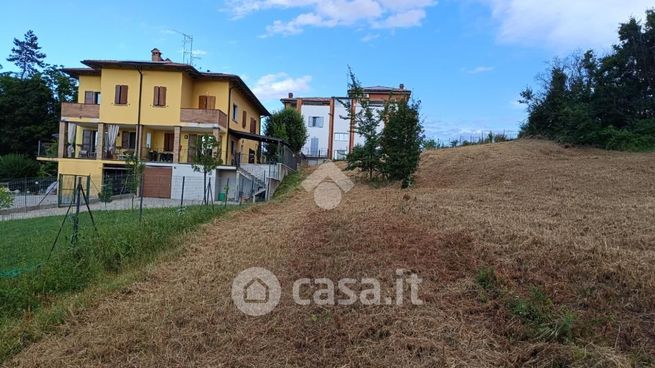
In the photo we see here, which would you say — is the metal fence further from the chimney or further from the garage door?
the chimney

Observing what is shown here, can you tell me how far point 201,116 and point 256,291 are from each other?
881 inches

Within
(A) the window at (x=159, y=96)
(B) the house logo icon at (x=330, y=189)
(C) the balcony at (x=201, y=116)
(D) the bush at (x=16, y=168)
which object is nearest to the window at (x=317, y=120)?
(C) the balcony at (x=201, y=116)

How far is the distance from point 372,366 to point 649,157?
14469 mm

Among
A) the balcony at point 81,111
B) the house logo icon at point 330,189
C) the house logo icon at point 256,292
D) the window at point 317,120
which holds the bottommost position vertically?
the house logo icon at point 256,292

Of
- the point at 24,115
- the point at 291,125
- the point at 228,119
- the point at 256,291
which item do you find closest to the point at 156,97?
the point at 228,119

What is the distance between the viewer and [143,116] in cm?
2623

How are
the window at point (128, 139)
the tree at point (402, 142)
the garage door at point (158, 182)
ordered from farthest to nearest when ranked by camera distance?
the window at point (128, 139)
the garage door at point (158, 182)
the tree at point (402, 142)

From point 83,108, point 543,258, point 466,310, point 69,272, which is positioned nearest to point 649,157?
point 543,258

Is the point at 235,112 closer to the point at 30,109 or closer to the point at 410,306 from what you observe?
the point at 30,109

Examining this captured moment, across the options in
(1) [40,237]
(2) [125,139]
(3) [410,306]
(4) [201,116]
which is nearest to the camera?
(3) [410,306]

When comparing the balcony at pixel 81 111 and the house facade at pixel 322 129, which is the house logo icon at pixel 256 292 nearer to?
the balcony at pixel 81 111

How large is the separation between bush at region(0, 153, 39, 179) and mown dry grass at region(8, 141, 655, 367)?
97.0ft

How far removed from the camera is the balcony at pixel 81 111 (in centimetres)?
2644

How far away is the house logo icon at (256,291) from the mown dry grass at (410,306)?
0.36ft
